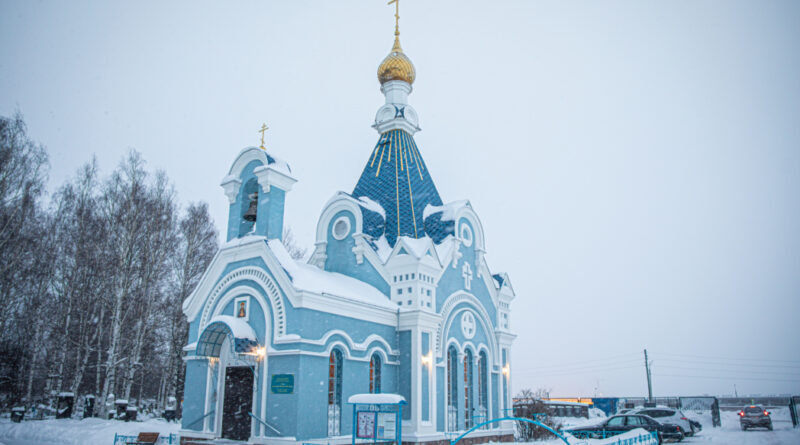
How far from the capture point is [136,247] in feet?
63.6

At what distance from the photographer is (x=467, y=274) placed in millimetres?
16359

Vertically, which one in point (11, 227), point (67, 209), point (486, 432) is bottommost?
point (486, 432)

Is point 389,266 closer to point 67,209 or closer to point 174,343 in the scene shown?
point 174,343

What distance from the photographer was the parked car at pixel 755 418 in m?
17.4

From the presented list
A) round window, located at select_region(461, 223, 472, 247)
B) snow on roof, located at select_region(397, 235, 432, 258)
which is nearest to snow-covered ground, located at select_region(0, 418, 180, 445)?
snow on roof, located at select_region(397, 235, 432, 258)

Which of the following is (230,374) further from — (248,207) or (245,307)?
(248,207)

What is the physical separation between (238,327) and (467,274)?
7194 millimetres

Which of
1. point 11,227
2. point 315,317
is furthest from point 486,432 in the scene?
point 11,227

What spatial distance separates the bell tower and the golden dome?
626cm

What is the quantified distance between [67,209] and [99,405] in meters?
7.03

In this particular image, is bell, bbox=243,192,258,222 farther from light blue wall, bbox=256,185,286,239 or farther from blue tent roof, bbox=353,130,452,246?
blue tent roof, bbox=353,130,452,246

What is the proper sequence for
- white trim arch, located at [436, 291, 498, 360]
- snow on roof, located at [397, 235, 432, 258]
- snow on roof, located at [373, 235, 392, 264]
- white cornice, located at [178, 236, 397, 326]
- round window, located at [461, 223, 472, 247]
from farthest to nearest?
round window, located at [461, 223, 472, 247], snow on roof, located at [373, 235, 392, 264], white trim arch, located at [436, 291, 498, 360], snow on roof, located at [397, 235, 432, 258], white cornice, located at [178, 236, 397, 326]

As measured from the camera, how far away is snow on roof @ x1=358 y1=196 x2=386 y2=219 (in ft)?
51.7

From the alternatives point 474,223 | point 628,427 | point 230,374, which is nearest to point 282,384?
point 230,374
